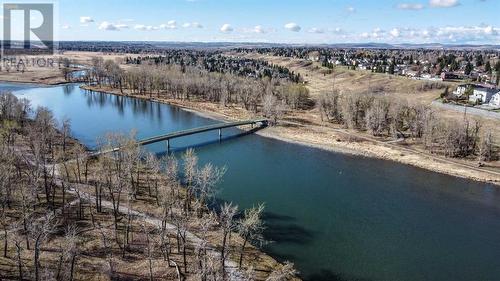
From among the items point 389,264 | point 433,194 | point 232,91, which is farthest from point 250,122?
point 389,264

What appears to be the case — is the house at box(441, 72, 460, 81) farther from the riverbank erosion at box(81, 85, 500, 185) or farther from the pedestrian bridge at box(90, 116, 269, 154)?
the pedestrian bridge at box(90, 116, 269, 154)

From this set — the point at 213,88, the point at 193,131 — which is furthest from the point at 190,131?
the point at 213,88

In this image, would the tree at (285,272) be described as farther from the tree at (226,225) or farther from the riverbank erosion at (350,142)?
the riverbank erosion at (350,142)

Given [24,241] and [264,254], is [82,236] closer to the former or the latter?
[24,241]

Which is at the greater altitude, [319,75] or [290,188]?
[319,75]

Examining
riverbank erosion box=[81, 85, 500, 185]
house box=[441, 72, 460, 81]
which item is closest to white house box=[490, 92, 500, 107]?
riverbank erosion box=[81, 85, 500, 185]

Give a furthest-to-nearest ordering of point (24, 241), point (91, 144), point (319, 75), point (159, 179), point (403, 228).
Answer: point (319, 75) < point (91, 144) < point (159, 179) < point (403, 228) < point (24, 241)

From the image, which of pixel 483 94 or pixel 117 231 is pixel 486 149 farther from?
pixel 117 231

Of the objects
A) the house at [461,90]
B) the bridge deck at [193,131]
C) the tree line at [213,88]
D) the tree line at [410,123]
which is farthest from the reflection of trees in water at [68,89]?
the house at [461,90]
